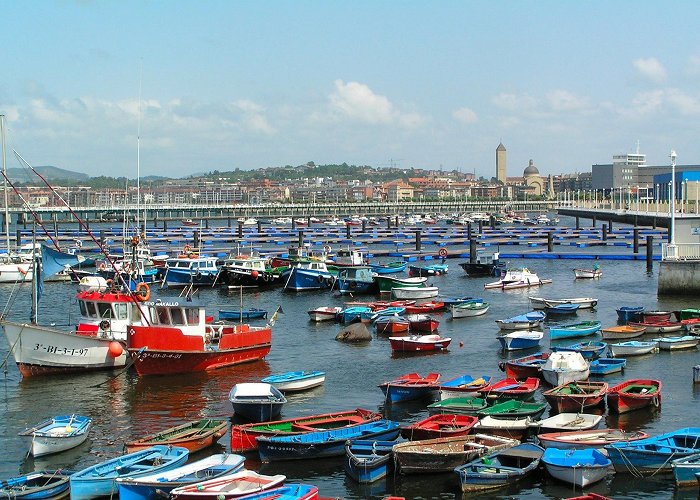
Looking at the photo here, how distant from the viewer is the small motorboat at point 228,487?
20500mm

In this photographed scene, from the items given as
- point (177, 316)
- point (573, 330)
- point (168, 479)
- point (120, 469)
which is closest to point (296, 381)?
point (177, 316)

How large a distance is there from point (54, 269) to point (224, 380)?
8.65 m

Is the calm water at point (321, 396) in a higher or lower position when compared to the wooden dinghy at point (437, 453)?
lower

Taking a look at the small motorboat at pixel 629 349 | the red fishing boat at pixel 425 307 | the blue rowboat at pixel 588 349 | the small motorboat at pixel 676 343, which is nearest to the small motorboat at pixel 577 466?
the blue rowboat at pixel 588 349

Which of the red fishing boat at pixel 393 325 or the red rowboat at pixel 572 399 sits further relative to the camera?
the red fishing boat at pixel 393 325

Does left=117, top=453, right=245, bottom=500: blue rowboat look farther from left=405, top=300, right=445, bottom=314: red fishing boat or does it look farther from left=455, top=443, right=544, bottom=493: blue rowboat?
left=405, top=300, right=445, bottom=314: red fishing boat

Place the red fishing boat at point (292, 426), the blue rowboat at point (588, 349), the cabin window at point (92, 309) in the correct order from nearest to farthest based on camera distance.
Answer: the red fishing boat at point (292, 426) < the cabin window at point (92, 309) < the blue rowboat at point (588, 349)

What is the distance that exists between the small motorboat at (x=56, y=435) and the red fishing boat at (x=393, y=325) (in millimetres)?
21895

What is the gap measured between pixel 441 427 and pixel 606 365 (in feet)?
40.7

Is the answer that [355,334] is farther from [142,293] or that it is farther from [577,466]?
[577,466]

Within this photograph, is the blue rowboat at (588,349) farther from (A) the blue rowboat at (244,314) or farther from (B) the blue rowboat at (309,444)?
(A) the blue rowboat at (244,314)

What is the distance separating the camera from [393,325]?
4741cm

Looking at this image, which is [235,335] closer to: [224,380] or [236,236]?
[224,380]

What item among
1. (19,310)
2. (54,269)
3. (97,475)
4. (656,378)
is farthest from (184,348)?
(19,310)
